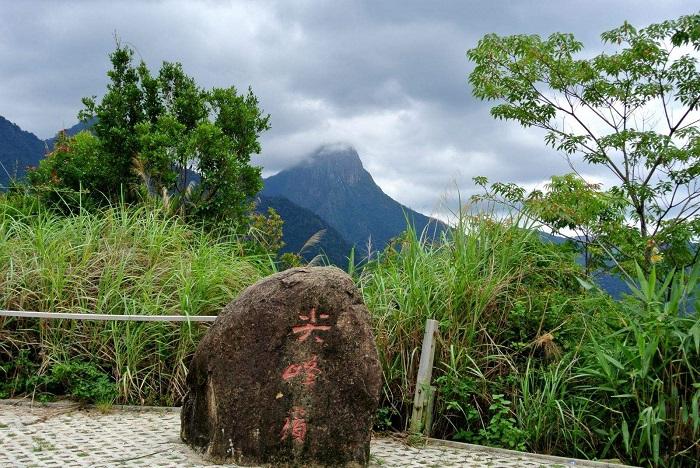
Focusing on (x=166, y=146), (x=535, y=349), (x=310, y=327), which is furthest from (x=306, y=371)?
(x=166, y=146)

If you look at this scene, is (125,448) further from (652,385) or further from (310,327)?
(652,385)

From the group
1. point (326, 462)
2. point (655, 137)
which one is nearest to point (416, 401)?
point (326, 462)

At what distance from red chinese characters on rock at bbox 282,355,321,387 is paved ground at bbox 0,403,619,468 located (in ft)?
2.32

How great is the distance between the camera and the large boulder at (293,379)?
4.38 m

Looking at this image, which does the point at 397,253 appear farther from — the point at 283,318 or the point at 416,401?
the point at 283,318

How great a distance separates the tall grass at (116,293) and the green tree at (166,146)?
13.5ft

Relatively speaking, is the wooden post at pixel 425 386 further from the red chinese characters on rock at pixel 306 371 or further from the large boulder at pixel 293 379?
the red chinese characters on rock at pixel 306 371

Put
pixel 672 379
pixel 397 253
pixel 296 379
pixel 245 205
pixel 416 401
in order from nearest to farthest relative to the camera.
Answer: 1. pixel 296 379
2. pixel 672 379
3. pixel 416 401
4. pixel 397 253
5. pixel 245 205

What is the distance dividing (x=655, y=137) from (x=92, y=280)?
7315 millimetres

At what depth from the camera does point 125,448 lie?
15.6 ft

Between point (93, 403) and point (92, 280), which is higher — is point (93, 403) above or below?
below

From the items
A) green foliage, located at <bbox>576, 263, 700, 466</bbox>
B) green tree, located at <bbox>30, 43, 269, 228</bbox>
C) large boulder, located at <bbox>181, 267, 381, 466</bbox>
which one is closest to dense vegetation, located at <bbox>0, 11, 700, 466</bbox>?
green foliage, located at <bbox>576, 263, 700, 466</bbox>

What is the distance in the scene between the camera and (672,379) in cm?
492

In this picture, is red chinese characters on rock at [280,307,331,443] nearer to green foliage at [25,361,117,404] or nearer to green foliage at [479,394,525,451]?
green foliage at [479,394,525,451]
